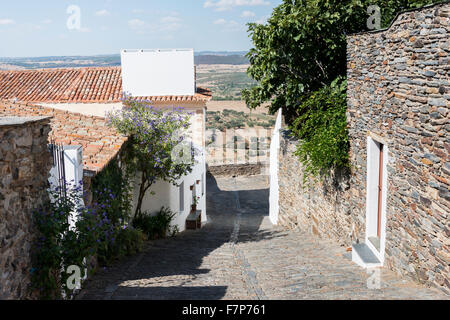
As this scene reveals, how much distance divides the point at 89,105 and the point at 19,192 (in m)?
13.5

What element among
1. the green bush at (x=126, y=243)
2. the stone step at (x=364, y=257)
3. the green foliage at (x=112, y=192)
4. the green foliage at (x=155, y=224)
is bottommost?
the green foliage at (x=155, y=224)

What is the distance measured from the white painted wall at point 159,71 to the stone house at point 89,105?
0.42 meters

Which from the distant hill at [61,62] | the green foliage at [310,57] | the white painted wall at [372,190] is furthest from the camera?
the distant hill at [61,62]

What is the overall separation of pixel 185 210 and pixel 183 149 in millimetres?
5293

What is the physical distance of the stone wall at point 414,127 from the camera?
5.38 m

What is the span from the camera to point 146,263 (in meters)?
8.70

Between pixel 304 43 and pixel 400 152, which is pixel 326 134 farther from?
pixel 304 43

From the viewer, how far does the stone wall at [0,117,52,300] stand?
4469mm

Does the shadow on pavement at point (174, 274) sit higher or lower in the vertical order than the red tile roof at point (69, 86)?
lower

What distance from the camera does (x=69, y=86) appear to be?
63.0 ft

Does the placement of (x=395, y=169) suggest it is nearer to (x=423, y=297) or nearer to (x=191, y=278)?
(x=423, y=297)

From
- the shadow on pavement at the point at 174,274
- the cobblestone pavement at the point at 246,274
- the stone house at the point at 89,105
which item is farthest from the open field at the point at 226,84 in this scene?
the cobblestone pavement at the point at 246,274

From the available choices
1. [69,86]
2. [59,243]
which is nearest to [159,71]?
[69,86]

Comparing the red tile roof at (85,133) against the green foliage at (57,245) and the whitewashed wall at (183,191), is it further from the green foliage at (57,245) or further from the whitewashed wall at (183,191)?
the green foliage at (57,245)
